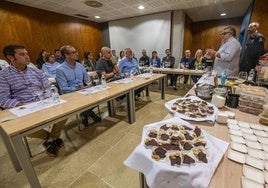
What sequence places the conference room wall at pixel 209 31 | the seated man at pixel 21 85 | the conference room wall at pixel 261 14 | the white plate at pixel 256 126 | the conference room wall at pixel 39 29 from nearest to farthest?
the white plate at pixel 256 126, the seated man at pixel 21 85, the conference room wall at pixel 261 14, the conference room wall at pixel 39 29, the conference room wall at pixel 209 31

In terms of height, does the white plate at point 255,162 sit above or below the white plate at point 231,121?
below

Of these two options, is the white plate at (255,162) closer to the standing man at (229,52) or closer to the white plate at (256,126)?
the white plate at (256,126)

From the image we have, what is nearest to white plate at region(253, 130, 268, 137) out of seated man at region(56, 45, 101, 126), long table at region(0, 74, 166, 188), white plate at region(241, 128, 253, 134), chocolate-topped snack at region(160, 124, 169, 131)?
white plate at region(241, 128, 253, 134)

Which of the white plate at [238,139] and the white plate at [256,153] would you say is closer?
the white plate at [256,153]

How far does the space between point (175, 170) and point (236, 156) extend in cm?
34

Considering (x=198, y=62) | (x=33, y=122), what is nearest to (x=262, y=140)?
(x=33, y=122)

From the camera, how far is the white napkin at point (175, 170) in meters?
0.57

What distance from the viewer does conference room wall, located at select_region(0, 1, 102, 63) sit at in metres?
3.94

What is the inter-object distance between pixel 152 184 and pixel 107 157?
1.23 metres

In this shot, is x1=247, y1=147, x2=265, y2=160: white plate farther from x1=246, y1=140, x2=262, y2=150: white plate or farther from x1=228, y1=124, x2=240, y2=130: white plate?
x1=228, y1=124, x2=240, y2=130: white plate

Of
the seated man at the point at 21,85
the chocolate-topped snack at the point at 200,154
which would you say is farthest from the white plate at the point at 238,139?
the seated man at the point at 21,85

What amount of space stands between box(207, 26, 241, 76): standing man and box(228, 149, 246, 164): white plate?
5.89ft

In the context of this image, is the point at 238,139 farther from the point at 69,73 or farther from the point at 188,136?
the point at 69,73

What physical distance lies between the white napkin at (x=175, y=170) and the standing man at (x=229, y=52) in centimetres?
186
